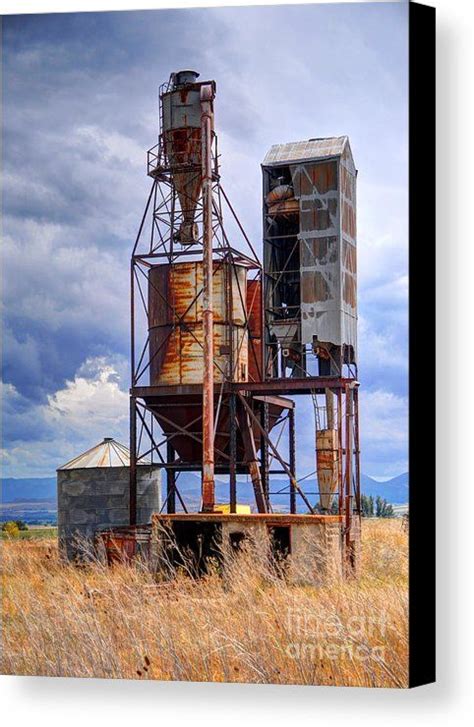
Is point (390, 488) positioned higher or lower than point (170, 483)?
higher

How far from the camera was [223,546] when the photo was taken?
14125 mm

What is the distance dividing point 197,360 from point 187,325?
63cm

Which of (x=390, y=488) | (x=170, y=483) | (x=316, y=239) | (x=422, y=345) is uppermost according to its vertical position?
(x=316, y=239)

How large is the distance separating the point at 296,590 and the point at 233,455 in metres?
5.40

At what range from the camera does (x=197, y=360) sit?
18.0 metres

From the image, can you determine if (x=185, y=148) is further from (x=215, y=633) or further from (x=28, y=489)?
(x=215, y=633)

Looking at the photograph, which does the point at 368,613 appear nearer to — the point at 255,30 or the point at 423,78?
the point at 423,78

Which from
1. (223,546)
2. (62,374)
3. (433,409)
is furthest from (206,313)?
(433,409)

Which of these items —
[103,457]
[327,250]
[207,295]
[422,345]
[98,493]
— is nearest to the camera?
[422,345]

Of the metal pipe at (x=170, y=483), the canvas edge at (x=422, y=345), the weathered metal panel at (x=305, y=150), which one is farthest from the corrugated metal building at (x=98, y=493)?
the canvas edge at (x=422, y=345)

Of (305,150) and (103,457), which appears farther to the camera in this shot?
(103,457)
